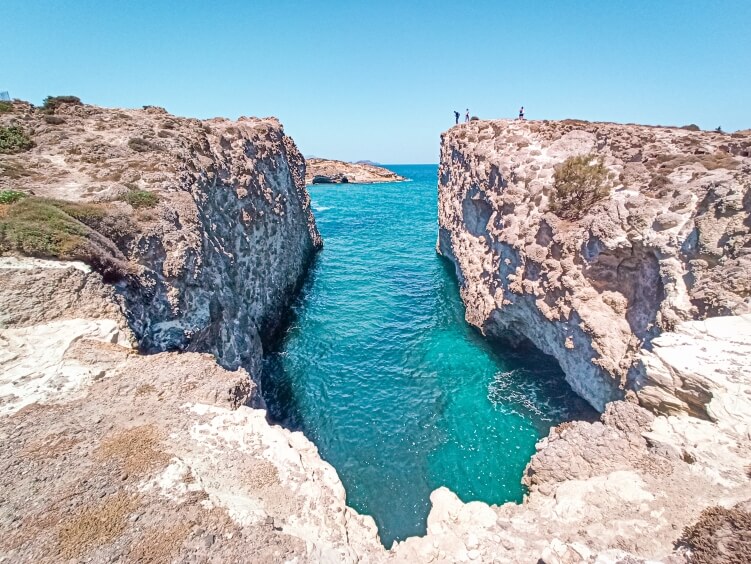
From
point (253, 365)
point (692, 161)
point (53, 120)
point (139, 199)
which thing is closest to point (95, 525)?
point (139, 199)

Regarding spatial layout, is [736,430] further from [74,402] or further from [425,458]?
[74,402]

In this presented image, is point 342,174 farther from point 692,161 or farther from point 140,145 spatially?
point 692,161

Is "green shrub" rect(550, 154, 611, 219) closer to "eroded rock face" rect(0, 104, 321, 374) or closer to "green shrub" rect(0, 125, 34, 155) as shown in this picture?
"eroded rock face" rect(0, 104, 321, 374)

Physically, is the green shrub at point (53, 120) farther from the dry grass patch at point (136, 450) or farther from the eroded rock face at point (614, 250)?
the eroded rock face at point (614, 250)

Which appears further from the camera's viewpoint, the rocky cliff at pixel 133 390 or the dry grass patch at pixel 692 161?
the dry grass patch at pixel 692 161

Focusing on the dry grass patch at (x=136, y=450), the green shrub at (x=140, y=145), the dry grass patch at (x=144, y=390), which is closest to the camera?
the dry grass patch at (x=136, y=450)

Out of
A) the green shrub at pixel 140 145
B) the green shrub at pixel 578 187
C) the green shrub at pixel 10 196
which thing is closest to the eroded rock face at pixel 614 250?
the green shrub at pixel 578 187
